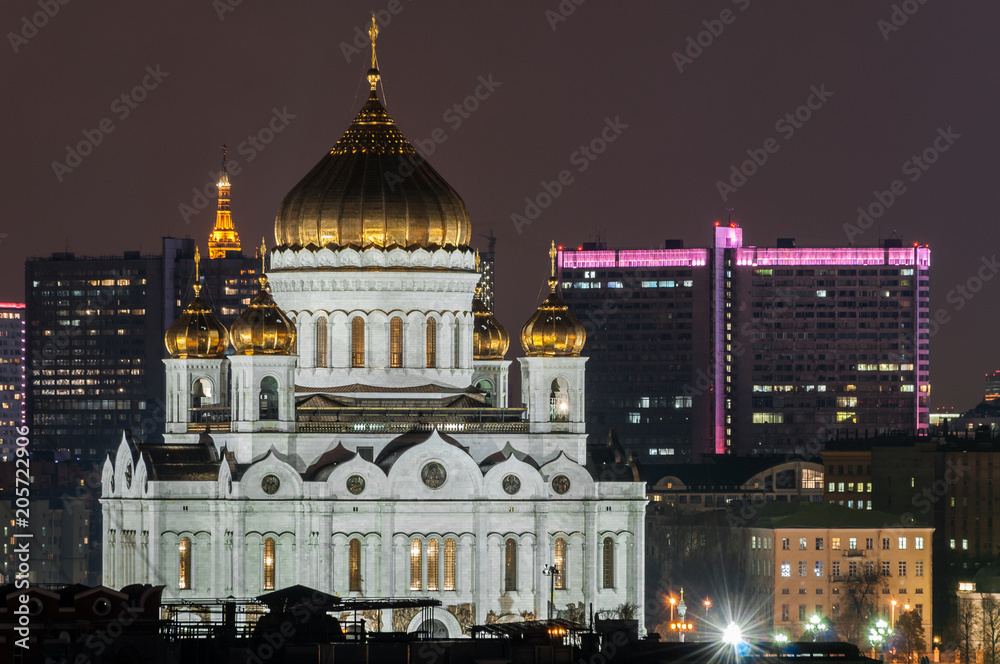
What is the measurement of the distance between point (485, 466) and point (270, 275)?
35.4ft

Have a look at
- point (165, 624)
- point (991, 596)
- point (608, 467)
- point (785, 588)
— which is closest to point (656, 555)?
point (785, 588)

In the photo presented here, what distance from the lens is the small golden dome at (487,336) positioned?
385ft

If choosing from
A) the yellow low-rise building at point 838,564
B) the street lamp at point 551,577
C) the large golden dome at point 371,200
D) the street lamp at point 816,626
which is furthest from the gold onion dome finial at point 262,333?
the yellow low-rise building at point 838,564

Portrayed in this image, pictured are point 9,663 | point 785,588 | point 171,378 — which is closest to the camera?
point 9,663

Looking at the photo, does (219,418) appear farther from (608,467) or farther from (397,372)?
(608,467)

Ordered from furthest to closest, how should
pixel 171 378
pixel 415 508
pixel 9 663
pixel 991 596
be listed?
pixel 991 596
pixel 171 378
pixel 415 508
pixel 9 663

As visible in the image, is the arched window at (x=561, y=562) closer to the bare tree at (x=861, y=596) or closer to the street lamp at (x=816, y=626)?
the street lamp at (x=816, y=626)

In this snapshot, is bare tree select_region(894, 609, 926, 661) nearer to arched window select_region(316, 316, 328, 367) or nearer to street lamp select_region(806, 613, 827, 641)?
street lamp select_region(806, 613, 827, 641)

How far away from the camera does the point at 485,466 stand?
108625 mm

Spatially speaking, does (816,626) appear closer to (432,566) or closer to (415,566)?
(432,566)

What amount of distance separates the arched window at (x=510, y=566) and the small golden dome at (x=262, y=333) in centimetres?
992

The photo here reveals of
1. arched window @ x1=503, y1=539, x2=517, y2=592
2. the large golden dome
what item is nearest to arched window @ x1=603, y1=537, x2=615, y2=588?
arched window @ x1=503, y1=539, x2=517, y2=592

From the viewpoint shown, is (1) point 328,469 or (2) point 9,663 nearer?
(2) point 9,663

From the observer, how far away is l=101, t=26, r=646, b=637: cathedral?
10619 cm
